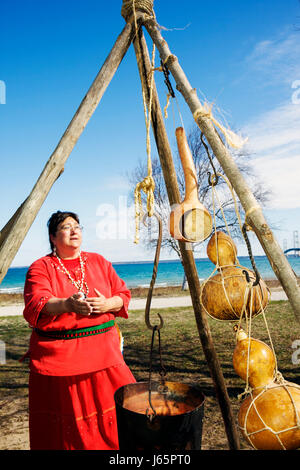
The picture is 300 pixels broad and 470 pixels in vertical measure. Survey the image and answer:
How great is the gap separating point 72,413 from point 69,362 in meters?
0.34

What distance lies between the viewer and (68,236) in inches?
94.0

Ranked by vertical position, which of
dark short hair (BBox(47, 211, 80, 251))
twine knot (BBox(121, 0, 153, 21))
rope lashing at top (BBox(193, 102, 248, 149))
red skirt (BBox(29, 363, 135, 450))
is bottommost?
red skirt (BBox(29, 363, 135, 450))

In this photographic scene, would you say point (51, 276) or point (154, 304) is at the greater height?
point (51, 276)

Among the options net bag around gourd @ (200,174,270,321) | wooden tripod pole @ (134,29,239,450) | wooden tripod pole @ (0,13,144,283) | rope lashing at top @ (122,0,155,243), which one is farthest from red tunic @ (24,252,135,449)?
net bag around gourd @ (200,174,270,321)

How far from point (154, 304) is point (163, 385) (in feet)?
33.6

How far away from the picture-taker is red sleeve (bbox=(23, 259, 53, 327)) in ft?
6.86

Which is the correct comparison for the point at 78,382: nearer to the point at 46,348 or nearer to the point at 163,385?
the point at 46,348

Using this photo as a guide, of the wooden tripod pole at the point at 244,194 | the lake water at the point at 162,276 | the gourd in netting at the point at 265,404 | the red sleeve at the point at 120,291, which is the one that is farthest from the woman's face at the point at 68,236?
the lake water at the point at 162,276

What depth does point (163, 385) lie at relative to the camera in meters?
1.87

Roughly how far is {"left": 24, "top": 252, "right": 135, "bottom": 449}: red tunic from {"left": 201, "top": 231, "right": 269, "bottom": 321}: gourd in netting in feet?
2.99

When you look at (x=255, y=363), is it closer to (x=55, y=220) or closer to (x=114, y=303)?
(x=114, y=303)

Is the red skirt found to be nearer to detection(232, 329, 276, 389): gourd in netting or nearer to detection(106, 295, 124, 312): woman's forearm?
detection(106, 295, 124, 312): woman's forearm

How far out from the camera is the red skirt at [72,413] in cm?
219
